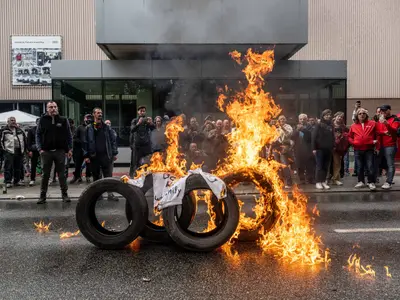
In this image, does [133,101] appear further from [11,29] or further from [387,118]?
[11,29]

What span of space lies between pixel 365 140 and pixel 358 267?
6.05 m

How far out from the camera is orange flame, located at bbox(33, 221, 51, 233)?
5.91 m

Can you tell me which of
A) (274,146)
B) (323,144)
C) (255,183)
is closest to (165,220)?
(255,183)

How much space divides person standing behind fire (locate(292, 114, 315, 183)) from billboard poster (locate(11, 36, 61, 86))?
Answer: 60.0 feet

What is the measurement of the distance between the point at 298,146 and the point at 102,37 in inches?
270

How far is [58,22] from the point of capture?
24.5 m

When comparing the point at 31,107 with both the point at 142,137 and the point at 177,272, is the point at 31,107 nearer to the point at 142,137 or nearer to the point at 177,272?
the point at 142,137

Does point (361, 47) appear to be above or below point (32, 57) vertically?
above

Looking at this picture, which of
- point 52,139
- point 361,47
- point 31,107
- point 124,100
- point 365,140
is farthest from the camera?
point 31,107

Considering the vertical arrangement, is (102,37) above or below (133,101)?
above

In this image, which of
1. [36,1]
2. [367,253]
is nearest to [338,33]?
[36,1]

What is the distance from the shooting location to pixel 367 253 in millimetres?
4582

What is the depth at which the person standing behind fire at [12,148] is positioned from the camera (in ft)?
34.7

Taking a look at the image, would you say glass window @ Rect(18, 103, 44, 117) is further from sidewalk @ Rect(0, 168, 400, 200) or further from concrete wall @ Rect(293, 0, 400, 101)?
sidewalk @ Rect(0, 168, 400, 200)
